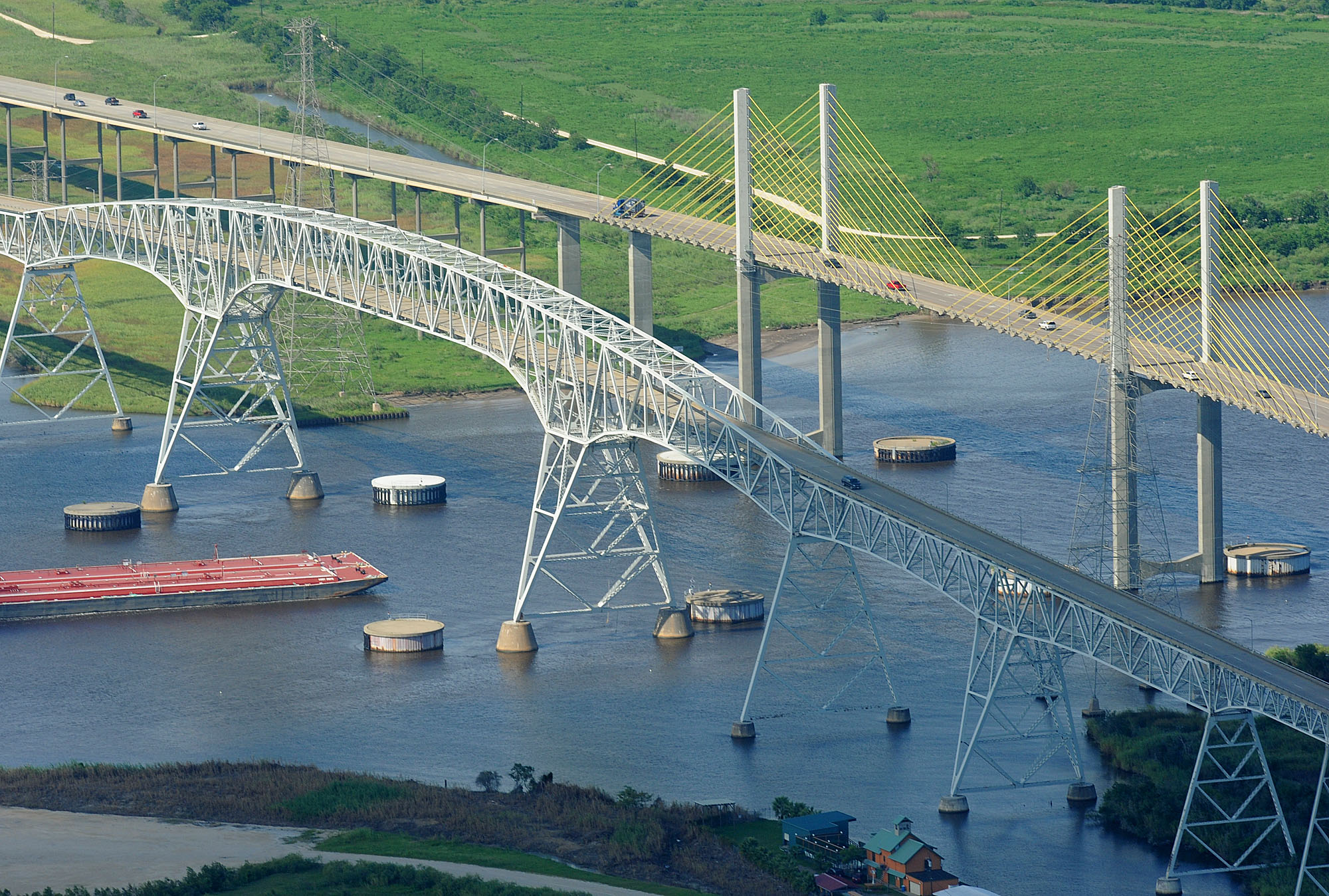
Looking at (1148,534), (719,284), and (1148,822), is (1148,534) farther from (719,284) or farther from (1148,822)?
(719,284)

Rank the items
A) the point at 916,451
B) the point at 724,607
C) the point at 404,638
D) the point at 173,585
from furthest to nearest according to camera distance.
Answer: the point at 916,451 → the point at 173,585 → the point at 724,607 → the point at 404,638

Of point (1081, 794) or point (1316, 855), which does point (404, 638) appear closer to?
point (1081, 794)

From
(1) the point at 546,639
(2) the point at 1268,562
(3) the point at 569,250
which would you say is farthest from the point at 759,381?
(1) the point at 546,639

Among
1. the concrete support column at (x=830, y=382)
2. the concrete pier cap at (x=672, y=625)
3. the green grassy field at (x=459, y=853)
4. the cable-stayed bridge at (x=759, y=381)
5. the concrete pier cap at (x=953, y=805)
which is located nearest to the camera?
the green grassy field at (x=459, y=853)

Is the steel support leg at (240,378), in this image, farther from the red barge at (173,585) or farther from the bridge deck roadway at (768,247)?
the bridge deck roadway at (768,247)

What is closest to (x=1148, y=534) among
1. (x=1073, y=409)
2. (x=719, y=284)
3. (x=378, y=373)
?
(x=1073, y=409)

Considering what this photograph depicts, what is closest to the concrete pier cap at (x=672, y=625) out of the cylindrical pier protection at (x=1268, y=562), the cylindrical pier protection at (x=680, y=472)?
the cylindrical pier protection at (x=1268, y=562)
